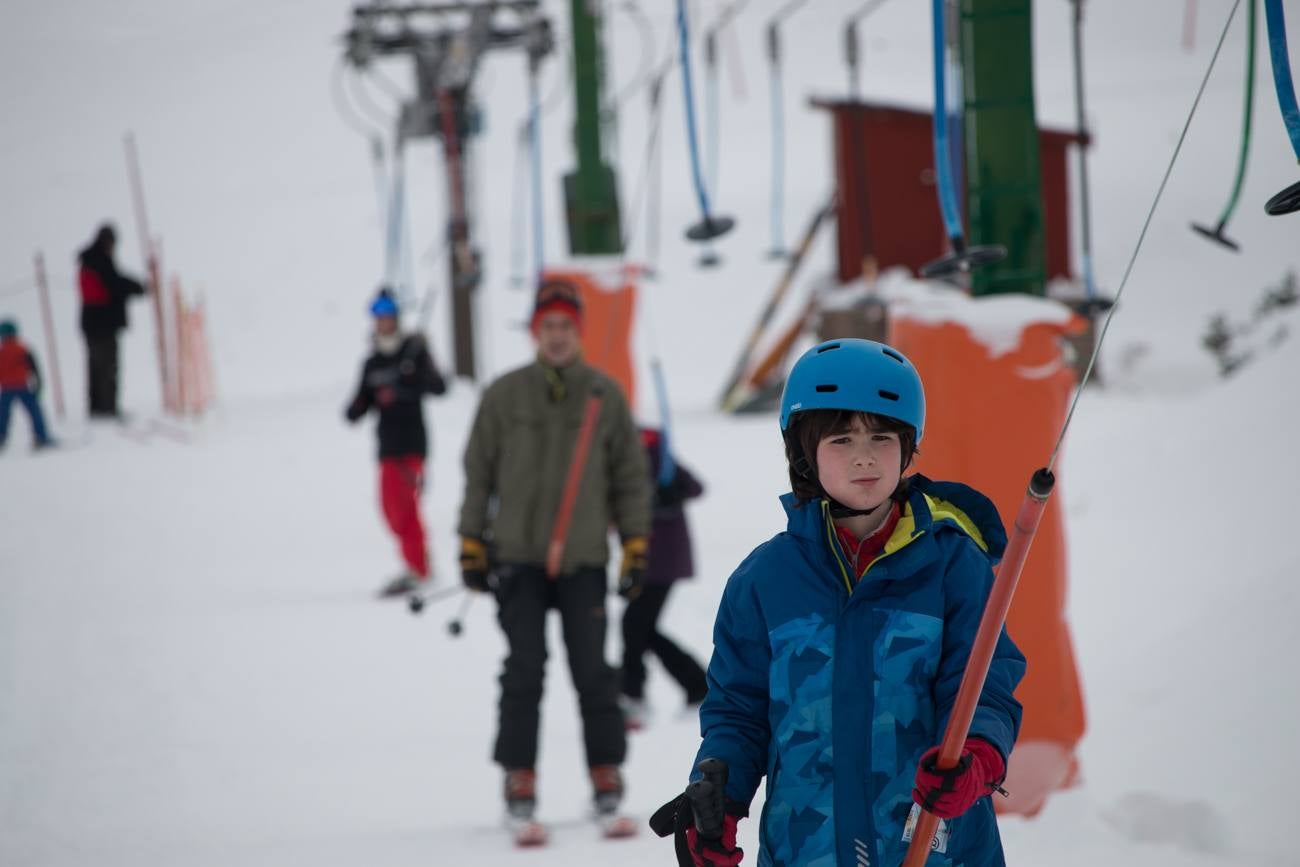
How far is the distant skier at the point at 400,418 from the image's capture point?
823 cm

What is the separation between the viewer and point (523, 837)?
450 cm

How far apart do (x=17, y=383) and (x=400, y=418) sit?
5.27 meters

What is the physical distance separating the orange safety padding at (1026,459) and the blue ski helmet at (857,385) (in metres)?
1.89

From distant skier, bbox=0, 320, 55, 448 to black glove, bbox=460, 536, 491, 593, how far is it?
8.54m

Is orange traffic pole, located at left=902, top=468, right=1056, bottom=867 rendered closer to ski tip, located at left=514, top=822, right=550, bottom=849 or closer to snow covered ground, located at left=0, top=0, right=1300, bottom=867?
snow covered ground, located at left=0, top=0, right=1300, bottom=867

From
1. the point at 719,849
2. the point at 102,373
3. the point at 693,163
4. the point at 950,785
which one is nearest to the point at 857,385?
the point at 950,785

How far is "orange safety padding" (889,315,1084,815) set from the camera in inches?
168

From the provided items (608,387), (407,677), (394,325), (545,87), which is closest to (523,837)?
(608,387)

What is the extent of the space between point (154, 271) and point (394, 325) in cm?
669

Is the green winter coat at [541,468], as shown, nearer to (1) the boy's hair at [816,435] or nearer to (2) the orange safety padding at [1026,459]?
(2) the orange safety padding at [1026,459]

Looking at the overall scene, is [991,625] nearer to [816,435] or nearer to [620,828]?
[816,435]

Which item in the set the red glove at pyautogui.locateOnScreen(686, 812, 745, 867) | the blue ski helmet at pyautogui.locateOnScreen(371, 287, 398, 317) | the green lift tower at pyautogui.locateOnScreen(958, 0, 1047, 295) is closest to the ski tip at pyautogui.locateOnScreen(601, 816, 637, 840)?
the green lift tower at pyautogui.locateOnScreen(958, 0, 1047, 295)

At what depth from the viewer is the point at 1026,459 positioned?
14.2ft

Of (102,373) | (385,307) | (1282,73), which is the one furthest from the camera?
(102,373)
